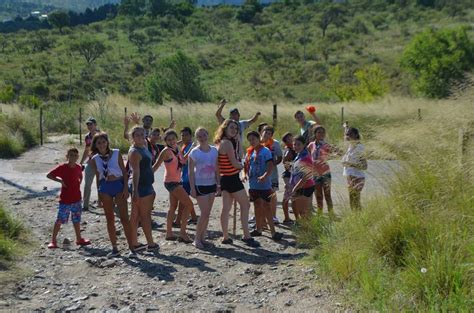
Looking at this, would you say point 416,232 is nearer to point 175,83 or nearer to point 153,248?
point 153,248

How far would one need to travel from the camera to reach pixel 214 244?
8.70 meters

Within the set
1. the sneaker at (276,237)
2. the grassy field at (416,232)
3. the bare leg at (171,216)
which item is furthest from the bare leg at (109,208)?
the grassy field at (416,232)

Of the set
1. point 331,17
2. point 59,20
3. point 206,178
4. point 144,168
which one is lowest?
point 206,178

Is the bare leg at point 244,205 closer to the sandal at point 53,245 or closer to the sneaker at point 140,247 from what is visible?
the sneaker at point 140,247

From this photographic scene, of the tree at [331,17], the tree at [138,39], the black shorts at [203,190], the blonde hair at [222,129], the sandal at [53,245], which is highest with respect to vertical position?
the tree at [331,17]

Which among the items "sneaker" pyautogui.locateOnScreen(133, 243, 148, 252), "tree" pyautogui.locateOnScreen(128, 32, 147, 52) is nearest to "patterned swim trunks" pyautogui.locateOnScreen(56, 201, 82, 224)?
"sneaker" pyautogui.locateOnScreen(133, 243, 148, 252)

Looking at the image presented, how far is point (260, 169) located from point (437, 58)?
106 ft

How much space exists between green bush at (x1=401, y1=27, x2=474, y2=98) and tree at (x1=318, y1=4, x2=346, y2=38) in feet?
87.9

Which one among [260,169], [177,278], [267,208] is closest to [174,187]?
[260,169]

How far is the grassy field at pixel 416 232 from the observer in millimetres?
5664

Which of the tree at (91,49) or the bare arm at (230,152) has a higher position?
the tree at (91,49)

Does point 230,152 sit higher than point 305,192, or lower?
higher

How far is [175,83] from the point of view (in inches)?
1435

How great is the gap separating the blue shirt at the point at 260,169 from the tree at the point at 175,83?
27303mm
